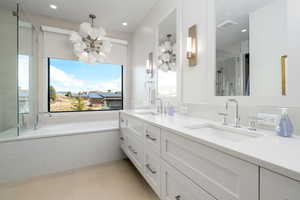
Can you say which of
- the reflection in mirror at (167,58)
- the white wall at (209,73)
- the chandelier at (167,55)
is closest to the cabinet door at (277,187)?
the white wall at (209,73)

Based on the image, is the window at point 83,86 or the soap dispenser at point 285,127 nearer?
the soap dispenser at point 285,127

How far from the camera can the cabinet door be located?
0.43 meters

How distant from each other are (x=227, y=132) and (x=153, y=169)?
0.76 m

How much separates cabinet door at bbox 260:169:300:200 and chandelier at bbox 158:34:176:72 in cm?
165

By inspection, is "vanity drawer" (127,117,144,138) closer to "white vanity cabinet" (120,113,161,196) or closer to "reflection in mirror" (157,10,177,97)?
"white vanity cabinet" (120,113,161,196)

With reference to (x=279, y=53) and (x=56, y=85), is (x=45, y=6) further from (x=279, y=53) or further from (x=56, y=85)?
(x=279, y=53)

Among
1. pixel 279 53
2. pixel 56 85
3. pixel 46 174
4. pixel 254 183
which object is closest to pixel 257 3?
pixel 279 53

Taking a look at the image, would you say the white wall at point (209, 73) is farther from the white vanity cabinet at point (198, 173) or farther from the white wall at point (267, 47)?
the white vanity cabinet at point (198, 173)

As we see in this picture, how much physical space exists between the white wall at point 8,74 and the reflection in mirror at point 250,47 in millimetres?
3161

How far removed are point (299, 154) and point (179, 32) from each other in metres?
1.72

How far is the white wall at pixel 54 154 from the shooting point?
1843mm

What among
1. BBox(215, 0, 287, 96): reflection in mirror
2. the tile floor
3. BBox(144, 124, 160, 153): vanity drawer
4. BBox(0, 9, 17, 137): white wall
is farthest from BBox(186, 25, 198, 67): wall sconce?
BBox(0, 9, 17, 137): white wall

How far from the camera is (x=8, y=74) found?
236cm

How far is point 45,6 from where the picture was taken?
7.97ft
